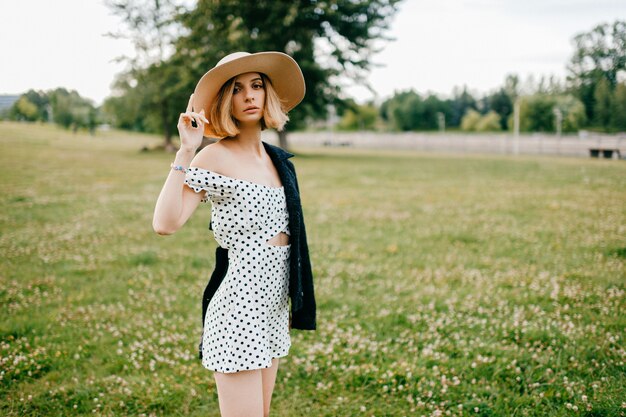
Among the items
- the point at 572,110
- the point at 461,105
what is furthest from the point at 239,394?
the point at 461,105

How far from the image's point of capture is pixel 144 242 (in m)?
10.9

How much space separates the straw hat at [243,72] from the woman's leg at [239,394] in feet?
5.09

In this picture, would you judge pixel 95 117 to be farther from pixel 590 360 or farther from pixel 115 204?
pixel 590 360

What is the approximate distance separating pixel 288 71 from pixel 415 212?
454 inches

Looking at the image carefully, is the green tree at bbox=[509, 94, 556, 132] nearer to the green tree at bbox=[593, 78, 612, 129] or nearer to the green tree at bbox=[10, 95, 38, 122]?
the green tree at bbox=[593, 78, 612, 129]

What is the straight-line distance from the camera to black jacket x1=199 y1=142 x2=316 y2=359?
3.09 meters

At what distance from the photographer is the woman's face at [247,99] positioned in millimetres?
3029

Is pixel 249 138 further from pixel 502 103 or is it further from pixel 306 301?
pixel 502 103

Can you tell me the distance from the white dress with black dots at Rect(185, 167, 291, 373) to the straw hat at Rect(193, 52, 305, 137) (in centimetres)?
50

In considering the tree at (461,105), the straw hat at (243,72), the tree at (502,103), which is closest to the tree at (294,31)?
the straw hat at (243,72)

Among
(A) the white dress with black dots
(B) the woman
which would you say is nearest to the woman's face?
(B) the woman

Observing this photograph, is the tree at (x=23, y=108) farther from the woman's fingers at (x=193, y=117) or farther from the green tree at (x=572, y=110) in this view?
the green tree at (x=572, y=110)

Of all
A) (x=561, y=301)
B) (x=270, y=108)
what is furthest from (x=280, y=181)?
(x=561, y=301)

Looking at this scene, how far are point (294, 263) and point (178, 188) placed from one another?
3.03ft
